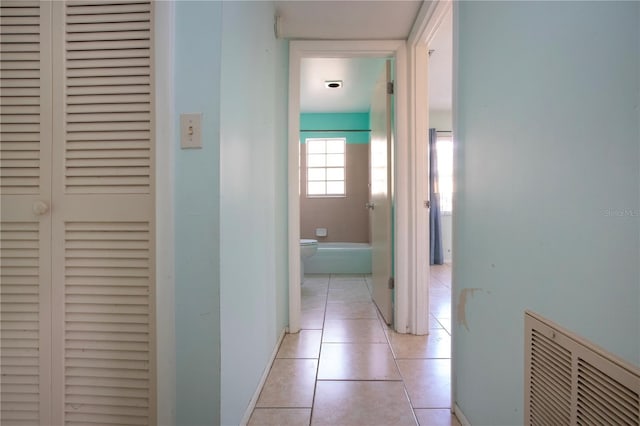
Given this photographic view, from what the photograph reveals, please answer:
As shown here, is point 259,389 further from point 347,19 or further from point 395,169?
point 347,19

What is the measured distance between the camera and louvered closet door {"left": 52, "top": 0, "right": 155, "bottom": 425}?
0.99 m

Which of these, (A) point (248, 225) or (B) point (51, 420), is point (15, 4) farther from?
(B) point (51, 420)

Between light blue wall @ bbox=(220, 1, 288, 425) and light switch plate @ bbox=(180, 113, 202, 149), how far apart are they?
0.23 ft

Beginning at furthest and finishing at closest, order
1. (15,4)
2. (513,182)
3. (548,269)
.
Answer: (15,4), (513,182), (548,269)

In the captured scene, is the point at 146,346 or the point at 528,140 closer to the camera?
the point at 528,140

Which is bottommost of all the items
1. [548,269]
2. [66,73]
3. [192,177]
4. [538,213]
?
[548,269]

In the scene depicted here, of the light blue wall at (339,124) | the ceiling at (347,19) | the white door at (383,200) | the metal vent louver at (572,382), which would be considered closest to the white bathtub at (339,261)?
the white door at (383,200)

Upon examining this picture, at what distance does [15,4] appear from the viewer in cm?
99

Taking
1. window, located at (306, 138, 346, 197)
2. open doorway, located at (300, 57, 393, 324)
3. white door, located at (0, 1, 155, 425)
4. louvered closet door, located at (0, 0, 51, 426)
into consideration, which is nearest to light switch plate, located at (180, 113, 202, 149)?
white door, located at (0, 1, 155, 425)

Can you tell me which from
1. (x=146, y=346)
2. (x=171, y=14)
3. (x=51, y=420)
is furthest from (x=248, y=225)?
(x=51, y=420)

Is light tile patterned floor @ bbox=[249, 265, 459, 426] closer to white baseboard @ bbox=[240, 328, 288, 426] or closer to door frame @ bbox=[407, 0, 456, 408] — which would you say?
white baseboard @ bbox=[240, 328, 288, 426]

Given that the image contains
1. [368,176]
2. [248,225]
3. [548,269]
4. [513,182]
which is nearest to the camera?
[548,269]

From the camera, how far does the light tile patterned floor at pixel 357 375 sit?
130 centimetres

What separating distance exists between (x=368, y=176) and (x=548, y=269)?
4148 mm
